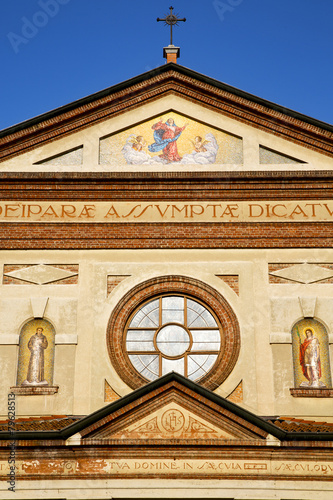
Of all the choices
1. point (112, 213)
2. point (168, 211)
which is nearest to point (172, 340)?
point (168, 211)

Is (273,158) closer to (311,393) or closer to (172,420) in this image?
(311,393)

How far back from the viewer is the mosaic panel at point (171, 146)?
19.7m

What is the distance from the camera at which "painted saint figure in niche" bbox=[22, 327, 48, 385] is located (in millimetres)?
17656

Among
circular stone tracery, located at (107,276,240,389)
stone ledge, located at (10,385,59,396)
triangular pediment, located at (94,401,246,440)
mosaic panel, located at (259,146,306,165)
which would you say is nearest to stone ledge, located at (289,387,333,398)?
circular stone tracery, located at (107,276,240,389)

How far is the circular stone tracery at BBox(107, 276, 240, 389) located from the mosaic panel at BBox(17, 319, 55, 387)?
1406 millimetres

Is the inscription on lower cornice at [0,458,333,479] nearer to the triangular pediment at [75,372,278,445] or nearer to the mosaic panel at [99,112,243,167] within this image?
the triangular pediment at [75,372,278,445]

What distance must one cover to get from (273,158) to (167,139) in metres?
2.67

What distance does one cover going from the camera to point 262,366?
17.7 m

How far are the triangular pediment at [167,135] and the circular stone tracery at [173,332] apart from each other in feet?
10.5

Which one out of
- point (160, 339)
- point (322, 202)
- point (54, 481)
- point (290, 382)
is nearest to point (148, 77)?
point (322, 202)

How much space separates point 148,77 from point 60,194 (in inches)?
153

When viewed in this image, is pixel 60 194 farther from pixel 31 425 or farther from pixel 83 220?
pixel 31 425

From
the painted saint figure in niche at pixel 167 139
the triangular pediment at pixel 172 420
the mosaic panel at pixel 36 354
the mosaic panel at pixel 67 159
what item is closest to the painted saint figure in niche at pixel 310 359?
the triangular pediment at pixel 172 420

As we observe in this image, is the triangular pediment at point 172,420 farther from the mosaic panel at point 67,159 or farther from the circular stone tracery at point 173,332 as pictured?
the mosaic panel at point 67,159
